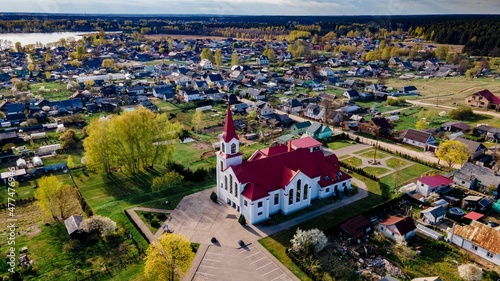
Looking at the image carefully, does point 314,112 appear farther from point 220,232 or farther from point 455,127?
point 220,232

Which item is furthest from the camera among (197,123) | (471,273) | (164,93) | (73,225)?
(164,93)

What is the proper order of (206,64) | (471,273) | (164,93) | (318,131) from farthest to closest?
(206,64) → (164,93) → (318,131) → (471,273)

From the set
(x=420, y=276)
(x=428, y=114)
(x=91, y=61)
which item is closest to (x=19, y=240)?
(x=420, y=276)

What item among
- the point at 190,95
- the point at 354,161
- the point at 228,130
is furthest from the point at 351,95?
the point at 228,130

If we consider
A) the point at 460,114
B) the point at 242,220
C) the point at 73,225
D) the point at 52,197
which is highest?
the point at 460,114

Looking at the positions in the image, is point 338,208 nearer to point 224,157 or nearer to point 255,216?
point 255,216

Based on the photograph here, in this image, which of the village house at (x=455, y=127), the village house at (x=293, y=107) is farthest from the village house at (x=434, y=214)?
the village house at (x=293, y=107)

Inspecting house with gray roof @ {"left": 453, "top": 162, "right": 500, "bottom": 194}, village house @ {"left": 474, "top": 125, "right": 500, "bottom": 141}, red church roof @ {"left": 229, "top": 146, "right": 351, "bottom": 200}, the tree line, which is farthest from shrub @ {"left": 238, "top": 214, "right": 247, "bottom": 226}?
village house @ {"left": 474, "top": 125, "right": 500, "bottom": 141}
